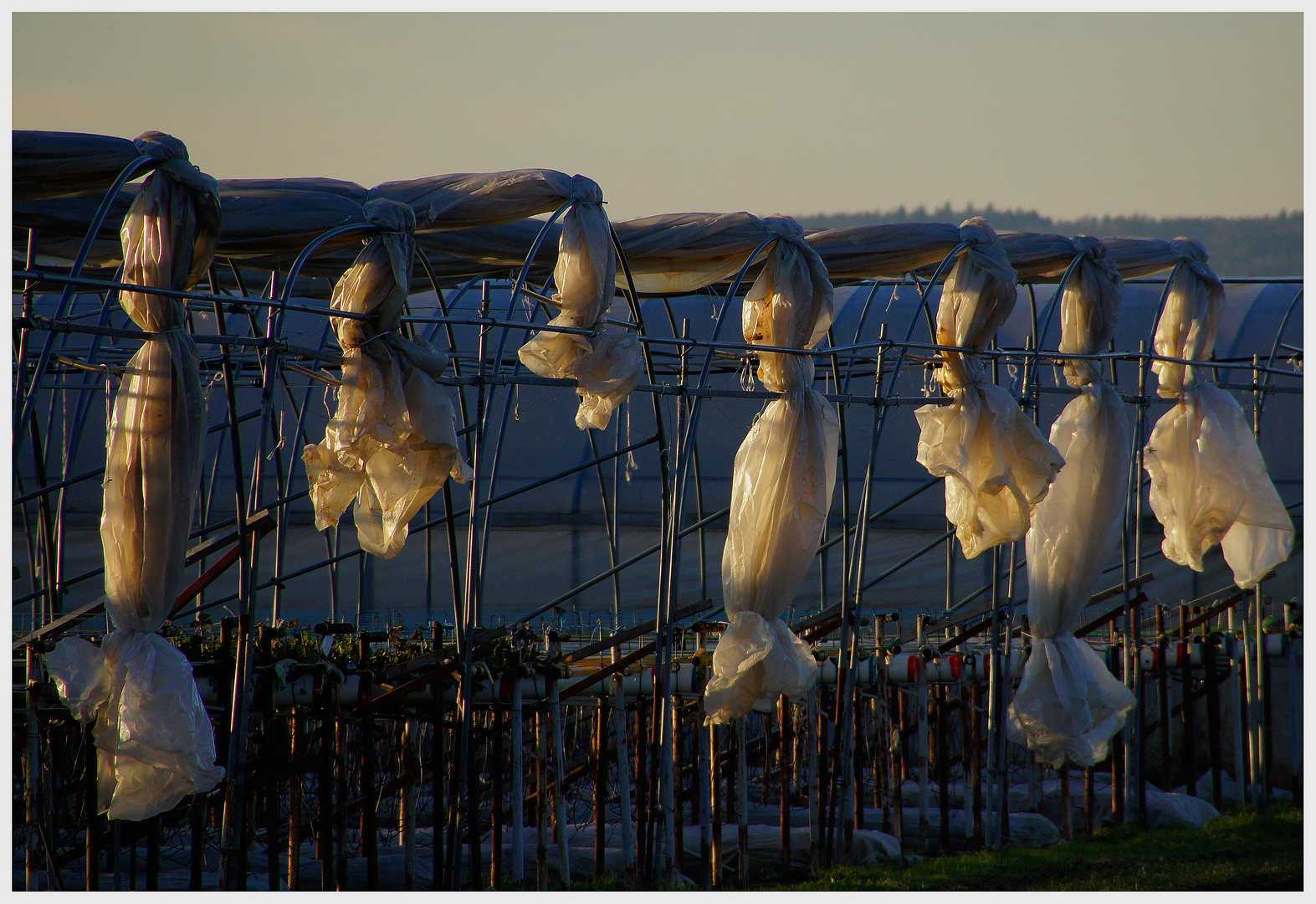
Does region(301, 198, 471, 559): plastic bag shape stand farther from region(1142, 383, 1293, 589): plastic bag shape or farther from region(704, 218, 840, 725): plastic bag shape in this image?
region(1142, 383, 1293, 589): plastic bag shape

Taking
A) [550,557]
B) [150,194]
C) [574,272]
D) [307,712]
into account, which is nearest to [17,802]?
[307,712]

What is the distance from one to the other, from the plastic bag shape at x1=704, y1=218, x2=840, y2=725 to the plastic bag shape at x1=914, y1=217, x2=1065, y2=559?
107 cm

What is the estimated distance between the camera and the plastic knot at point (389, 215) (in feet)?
22.9

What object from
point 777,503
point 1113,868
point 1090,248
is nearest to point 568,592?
point 777,503

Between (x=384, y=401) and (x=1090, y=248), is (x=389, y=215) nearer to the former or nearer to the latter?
(x=384, y=401)

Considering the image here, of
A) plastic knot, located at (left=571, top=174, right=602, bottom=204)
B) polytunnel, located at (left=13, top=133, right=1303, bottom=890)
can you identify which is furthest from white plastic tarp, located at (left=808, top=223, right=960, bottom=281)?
plastic knot, located at (left=571, top=174, right=602, bottom=204)

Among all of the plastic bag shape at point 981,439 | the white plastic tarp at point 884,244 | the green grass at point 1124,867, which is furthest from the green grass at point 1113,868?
the white plastic tarp at point 884,244

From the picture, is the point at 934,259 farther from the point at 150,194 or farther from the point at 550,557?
the point at 550,557

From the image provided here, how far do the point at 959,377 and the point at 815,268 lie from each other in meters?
1.42

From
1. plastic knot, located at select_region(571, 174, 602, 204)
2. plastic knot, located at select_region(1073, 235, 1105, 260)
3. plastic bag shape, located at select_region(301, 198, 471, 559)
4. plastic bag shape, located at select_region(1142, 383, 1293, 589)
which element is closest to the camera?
plastic bag shape, located at select_region(301, 198, 471, 559)

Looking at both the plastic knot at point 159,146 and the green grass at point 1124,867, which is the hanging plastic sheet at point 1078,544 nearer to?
the green grass at point 1124,867

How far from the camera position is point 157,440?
20.7 ft

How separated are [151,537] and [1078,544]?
6.75 m

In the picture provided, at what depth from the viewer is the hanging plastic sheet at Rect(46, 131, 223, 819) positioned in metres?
6.18
